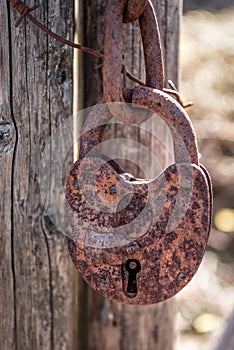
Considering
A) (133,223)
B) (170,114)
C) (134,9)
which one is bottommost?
(133,223)

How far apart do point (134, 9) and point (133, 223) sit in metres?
0.44

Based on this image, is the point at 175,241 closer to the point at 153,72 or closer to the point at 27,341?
the point at 153,72

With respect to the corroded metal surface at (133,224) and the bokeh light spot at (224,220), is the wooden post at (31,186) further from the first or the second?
the bokeh light spot at (224,220)

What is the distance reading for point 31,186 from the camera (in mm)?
1477

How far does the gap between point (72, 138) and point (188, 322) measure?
9.55 ft

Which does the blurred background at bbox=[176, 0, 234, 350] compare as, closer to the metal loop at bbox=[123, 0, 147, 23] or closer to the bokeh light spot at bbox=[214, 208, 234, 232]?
the bokeh light spot at bbox=[214, 208, 234, 232]

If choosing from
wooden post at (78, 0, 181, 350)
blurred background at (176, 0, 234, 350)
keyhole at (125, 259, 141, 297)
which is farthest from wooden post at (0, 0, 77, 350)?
blurred background at (176, 0, 234, 350)

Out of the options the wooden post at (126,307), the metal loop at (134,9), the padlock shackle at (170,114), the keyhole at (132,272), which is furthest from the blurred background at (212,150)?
the metal loop at (134,9)

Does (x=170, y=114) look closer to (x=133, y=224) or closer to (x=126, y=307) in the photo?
(x=133, y=224)

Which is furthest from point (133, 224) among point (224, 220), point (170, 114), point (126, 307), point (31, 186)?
point (224, 220)

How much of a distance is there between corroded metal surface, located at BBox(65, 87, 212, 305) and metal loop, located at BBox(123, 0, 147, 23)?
162 mm

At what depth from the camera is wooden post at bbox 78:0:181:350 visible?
5.28 feet

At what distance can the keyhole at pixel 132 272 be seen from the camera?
122 cm

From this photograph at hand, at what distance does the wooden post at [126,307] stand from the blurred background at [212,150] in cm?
209
